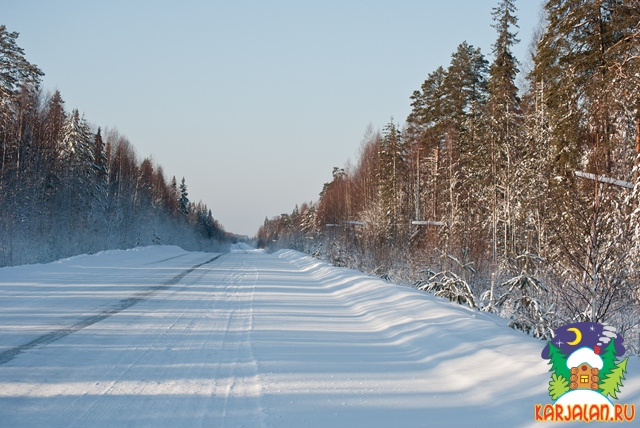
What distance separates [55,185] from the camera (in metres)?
37.6

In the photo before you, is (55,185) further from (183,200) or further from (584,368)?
(183,200)

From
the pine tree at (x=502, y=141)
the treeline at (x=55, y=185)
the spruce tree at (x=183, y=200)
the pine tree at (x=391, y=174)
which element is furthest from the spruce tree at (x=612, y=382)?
the spruce tree at (x=183, y=200)

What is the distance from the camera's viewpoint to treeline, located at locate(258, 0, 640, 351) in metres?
8.02

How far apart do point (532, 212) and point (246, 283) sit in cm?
1310

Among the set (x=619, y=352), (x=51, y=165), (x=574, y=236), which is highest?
(x=51, y=165)

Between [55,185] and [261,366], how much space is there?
1482 inches

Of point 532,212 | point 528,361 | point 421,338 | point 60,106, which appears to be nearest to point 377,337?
point 421,338

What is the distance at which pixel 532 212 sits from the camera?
21344 mm

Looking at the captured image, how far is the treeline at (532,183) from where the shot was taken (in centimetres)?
802

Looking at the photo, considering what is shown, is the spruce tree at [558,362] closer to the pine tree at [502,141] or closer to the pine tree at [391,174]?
the pine tree at [502,141]

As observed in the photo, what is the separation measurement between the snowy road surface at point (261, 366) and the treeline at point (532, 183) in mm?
2010

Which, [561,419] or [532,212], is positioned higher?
[532,212]

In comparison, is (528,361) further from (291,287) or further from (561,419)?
(291,287)

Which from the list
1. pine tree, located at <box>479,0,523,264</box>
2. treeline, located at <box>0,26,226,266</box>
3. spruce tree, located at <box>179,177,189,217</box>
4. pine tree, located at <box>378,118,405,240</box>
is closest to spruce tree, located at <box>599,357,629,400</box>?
pine tree, located at <box>479,0,523,264</box>
